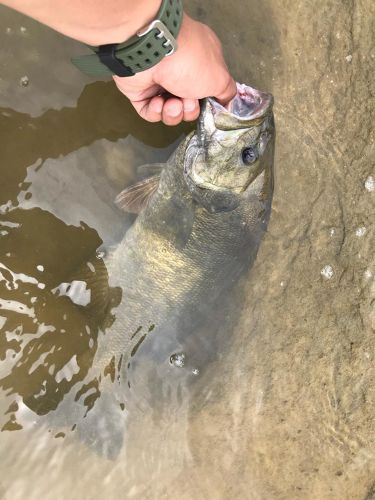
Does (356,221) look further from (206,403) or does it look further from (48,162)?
(48,162)

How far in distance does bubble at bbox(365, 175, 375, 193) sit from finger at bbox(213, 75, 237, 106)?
108 centimetres

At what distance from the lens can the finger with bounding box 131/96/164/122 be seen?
2723 mm

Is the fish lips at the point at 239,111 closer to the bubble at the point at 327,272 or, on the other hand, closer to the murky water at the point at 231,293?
the murky water at the point at 231,293

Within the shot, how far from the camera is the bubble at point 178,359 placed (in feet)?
11.1

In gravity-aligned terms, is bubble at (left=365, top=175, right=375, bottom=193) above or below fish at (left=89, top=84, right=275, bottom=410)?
above

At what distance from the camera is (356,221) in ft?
10.3

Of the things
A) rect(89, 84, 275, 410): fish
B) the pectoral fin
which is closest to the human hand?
rect(89, 84, 275, 410): fish

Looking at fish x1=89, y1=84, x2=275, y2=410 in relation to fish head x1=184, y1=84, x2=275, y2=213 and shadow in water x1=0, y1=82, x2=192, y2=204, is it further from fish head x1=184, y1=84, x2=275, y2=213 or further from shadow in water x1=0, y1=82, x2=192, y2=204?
shadow in water x1=0, y1=82, x2=192, y2=204

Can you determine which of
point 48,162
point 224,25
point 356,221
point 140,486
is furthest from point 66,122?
point 140,486

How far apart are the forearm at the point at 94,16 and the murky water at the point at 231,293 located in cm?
122

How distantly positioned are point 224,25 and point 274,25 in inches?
13.3

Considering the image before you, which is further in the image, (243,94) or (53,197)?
(53,197)

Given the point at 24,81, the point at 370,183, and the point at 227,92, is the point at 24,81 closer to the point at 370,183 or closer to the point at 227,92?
the point at 227,92

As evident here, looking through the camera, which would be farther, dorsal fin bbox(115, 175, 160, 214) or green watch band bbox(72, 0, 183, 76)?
dorsal fin bbox(115, 175, 160, 214)
